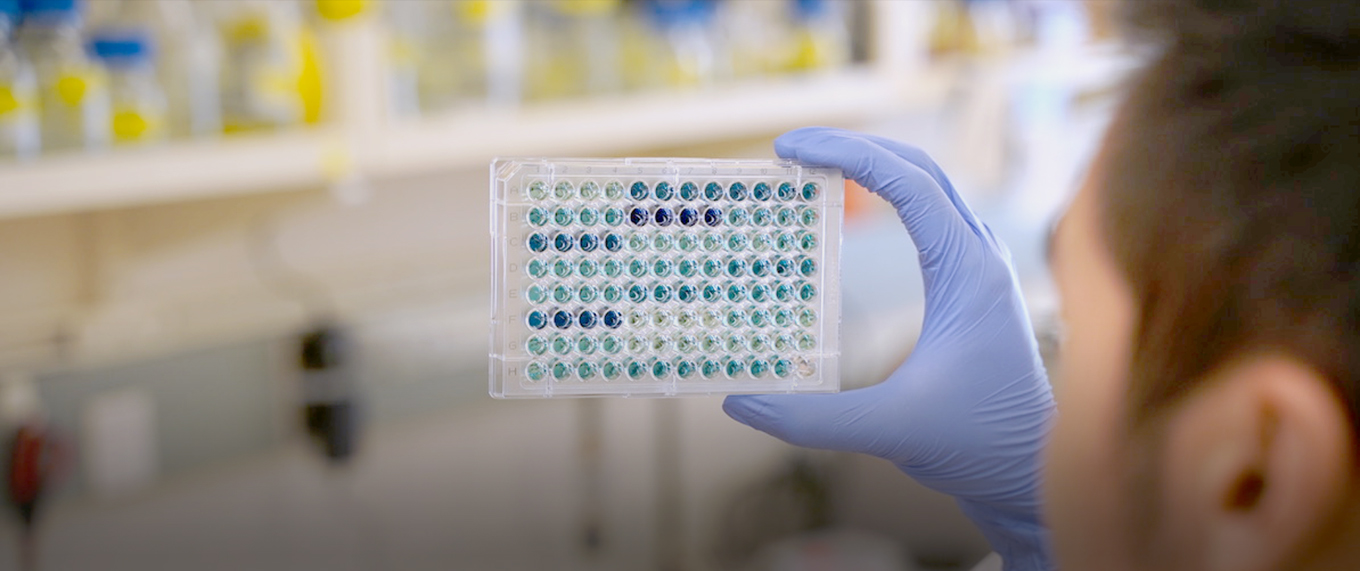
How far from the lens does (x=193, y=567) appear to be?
1538 millimetres

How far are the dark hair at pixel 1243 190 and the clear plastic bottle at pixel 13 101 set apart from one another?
0.95 m

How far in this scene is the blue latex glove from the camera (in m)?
0.78

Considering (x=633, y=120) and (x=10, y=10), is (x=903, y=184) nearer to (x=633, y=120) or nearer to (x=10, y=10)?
(x=633, y=120)

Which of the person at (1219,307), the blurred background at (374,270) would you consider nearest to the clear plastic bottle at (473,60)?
the blurred background at (374,270)

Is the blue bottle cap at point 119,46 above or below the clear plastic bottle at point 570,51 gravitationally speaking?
below

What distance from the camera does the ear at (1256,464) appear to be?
0.46m

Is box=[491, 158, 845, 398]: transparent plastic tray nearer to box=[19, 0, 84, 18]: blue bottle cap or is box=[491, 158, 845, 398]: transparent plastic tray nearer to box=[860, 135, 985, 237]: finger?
box=[860, 135, 985, 237]: finger

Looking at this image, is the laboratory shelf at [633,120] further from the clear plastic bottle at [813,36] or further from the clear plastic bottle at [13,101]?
the clear plastic bottle at [13,101]

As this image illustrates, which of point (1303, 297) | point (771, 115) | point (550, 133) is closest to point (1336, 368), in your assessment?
point (1303, 297)

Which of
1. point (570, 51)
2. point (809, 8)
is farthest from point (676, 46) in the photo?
point (809, 8)

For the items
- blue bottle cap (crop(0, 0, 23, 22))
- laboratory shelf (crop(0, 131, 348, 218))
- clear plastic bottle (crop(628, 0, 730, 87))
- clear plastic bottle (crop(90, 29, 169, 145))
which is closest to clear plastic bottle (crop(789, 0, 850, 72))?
clear plastic bottle (crop(628, 0, 730, 87))

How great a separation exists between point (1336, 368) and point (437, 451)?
146 centimetres

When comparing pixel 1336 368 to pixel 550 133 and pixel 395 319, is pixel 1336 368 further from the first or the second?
pixel 395 319

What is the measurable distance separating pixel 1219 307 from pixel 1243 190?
0.18ft
